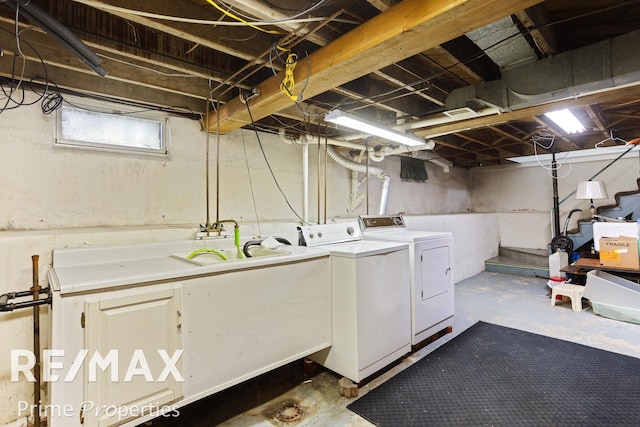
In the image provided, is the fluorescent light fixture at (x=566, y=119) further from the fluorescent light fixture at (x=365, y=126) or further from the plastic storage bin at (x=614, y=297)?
the plastic storage bin at (x=614, y=297)

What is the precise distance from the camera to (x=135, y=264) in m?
1.76

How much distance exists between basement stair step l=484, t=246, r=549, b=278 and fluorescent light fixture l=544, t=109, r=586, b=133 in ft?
8.80

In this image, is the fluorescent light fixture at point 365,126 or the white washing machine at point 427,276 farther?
the white washing machine at point 427,276

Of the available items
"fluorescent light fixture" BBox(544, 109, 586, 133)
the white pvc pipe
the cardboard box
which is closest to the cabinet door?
the white pvc pipe

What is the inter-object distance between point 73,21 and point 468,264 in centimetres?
572

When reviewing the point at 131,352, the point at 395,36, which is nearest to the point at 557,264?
the point at 395,36

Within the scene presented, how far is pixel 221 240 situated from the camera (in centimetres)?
234

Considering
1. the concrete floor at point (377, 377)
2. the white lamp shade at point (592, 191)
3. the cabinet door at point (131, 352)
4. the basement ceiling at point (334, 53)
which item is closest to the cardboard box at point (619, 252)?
the concrete floor at point (377, 377)

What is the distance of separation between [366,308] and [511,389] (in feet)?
3.67

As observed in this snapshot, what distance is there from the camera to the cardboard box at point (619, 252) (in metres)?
3.44

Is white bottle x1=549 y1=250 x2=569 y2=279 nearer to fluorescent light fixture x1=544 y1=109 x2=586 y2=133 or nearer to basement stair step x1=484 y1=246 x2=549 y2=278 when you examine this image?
basement stair step x1=484 y1=246 x2=549 y2=278

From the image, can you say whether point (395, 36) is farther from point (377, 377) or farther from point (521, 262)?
point (521, 262)

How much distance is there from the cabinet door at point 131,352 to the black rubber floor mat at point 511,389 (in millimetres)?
1167

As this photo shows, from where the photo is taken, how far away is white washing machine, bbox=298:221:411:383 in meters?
2.04
